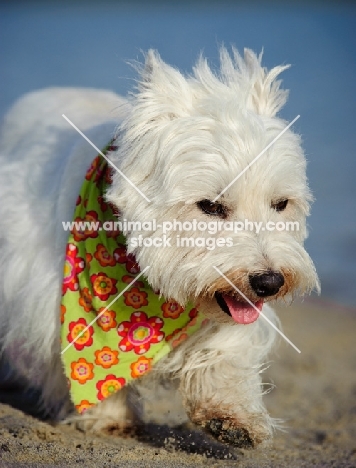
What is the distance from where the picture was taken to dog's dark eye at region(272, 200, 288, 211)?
3686 mm

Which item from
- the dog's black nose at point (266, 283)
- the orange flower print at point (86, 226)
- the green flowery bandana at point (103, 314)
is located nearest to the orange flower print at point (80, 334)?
the green flowery bandana at point (103, 314)

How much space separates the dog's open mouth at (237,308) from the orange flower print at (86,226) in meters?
0.81

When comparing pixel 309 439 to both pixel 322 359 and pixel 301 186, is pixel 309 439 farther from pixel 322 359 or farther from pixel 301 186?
pixel 322 359

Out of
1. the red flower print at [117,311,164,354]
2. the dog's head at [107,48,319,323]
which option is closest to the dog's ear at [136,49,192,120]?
the dog's head at [107,48,319,323]

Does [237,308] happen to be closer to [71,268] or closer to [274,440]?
[71,268]

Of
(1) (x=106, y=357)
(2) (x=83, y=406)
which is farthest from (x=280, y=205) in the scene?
(2) (x=83, y=406)

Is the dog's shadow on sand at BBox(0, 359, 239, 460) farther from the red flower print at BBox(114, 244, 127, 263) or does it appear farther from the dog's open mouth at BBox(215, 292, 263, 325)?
the red flower print at BBox(114, 244, 127, 263)

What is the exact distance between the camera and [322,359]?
21.2 ft

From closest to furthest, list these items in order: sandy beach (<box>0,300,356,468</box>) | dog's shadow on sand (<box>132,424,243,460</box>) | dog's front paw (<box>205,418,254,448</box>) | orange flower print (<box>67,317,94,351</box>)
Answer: sandy beach (<box>0,300,356,468</box>), dog's front paw (<box>205,418,254,448</box>), dog's shadow on sand (<box>132,424,243,460</box>), orange flower print (<box>67,317,94,351</box>)

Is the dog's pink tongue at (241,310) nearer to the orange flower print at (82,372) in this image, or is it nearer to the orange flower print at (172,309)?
the orange flower print at (172,309)

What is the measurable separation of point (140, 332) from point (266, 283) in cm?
95

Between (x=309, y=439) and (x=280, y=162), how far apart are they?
67.5 inches

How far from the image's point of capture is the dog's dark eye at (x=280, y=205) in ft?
12.1

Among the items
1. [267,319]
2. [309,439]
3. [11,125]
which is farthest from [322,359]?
[11,125]
